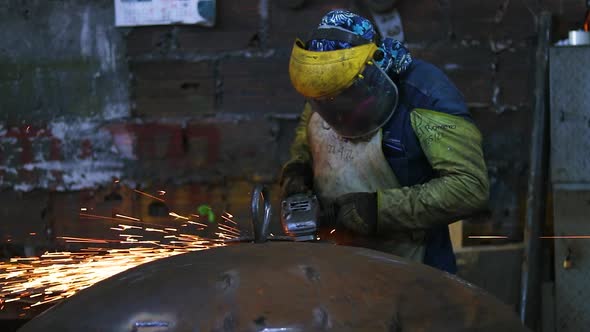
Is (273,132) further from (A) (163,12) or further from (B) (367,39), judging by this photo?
(B) (367,39)

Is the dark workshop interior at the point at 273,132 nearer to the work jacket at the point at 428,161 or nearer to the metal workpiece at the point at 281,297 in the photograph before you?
the work jacket at the point at 428,161

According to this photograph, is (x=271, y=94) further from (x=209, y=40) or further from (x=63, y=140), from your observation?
(x=63, y=140)

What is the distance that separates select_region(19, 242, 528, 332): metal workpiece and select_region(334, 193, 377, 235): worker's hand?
0.78 meters

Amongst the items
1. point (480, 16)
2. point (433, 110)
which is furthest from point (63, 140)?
point (433, 110)

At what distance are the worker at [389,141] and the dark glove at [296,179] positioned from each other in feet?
0.52

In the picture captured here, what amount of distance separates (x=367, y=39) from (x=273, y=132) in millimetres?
2172

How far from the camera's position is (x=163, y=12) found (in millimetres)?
5352

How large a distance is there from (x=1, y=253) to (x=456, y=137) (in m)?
3.58

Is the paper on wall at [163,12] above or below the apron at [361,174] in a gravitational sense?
above

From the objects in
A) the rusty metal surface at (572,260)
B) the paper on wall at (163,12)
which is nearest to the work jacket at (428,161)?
the rusty metal surface at (572,260)

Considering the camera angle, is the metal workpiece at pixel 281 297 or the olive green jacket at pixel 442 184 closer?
the metal workpiece at pixel 281 297

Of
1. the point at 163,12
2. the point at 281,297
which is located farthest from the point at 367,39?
the point at 163,12

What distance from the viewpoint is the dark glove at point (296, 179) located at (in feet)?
11.8

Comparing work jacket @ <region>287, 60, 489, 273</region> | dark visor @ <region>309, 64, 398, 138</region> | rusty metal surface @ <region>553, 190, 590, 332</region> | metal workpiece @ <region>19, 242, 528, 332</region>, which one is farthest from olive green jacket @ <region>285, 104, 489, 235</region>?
rusty metal surface @ <region>553, 190, 590, 332</region>
